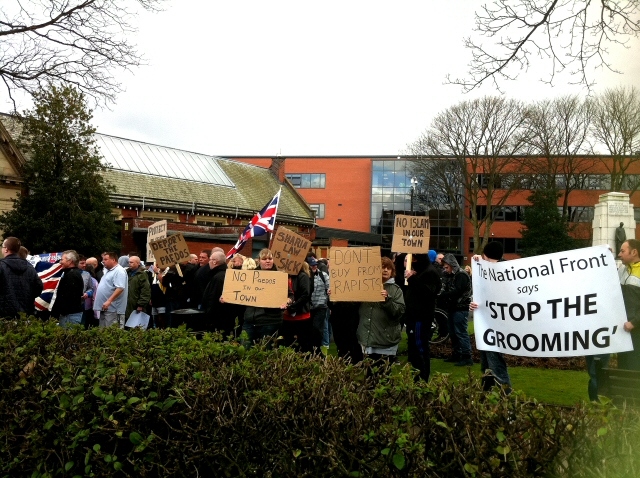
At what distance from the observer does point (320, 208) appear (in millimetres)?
69625

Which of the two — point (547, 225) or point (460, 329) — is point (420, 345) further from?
point (547, 225)

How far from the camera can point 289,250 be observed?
9227 millimetres

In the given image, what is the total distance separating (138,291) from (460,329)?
5.90 meters

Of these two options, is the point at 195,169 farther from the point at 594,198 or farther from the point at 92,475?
the point at 92,475

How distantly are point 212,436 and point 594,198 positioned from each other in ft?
185

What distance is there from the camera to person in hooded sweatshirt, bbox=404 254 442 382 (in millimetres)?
8328

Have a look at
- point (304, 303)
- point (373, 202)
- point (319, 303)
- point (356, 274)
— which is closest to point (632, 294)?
point (356, 274)

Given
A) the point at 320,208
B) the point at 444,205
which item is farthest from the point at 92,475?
the point at 320,208

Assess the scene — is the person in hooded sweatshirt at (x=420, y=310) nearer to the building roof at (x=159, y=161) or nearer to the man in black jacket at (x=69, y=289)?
the man in black jacket at (x=69, y=289)

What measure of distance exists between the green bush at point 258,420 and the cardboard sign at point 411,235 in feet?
15.9

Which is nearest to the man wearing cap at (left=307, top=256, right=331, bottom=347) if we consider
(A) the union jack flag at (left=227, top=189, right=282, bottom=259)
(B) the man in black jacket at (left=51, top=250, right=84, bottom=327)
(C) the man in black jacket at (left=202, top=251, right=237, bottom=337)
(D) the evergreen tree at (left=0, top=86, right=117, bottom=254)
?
(C) the man in black jacket at (left=202, top=251, right=237, bottom=337)

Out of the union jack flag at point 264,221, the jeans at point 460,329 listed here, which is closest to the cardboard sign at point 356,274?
the jeans at point 460,329

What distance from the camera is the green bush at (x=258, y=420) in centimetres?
275

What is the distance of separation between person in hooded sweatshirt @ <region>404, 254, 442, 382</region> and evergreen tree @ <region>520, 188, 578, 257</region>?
42813 mm
